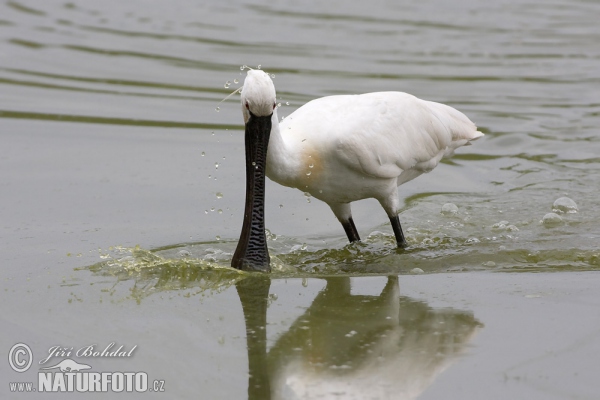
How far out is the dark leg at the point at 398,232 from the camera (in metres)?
8.46

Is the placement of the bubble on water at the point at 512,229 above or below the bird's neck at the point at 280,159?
below

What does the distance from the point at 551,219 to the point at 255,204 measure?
2.89m

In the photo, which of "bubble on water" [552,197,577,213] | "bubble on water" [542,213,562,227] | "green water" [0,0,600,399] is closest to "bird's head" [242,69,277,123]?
"green water" [0,0,600,399]

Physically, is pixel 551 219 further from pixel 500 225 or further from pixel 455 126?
pixel 455 126

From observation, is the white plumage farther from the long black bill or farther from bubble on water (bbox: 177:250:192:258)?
bubble on water (bbox: 177:250:192:258)

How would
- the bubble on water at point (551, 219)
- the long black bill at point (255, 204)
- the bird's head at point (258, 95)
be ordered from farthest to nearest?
1. the bubble on water at point (551, 219)
2. the long black bill at point (255, 204)
3. the bird's head at point (258, 95)

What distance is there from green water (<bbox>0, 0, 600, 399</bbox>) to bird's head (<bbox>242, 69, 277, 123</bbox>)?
1.06m

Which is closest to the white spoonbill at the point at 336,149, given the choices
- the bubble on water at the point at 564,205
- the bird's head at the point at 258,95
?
the bird's head at the point at 258,95

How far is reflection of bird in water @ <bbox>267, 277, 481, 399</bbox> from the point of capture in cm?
510

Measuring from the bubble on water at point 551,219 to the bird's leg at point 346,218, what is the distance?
5.69ft

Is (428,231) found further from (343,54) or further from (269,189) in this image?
(343,54)

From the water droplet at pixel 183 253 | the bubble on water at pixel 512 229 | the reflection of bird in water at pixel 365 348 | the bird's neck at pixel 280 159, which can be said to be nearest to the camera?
the reflection of bird in water at pixel 365 348

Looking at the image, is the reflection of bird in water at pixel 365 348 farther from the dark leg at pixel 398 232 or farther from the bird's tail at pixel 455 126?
the bird's tail at pixel 455 126

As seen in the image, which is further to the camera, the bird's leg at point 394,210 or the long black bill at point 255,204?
the bird's leg at point 394,210
